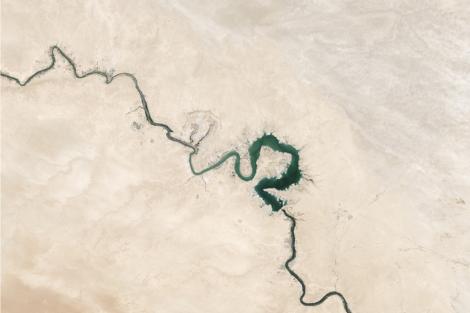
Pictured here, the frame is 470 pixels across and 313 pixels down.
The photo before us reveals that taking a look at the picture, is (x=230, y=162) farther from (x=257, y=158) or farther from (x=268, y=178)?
(x=268, y=178)

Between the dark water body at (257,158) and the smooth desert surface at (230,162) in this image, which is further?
the dark water body at (257,158)

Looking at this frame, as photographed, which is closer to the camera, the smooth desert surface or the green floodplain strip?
the smooth desert surface

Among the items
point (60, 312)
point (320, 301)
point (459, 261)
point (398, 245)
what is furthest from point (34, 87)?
point (459, 261)

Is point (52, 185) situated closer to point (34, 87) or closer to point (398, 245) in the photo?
point (34, 87)

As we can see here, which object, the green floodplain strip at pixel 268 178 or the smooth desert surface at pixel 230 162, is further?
the green floodplain strip at pixel 268 178

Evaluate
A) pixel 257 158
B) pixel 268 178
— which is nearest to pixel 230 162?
pixel 257 158
